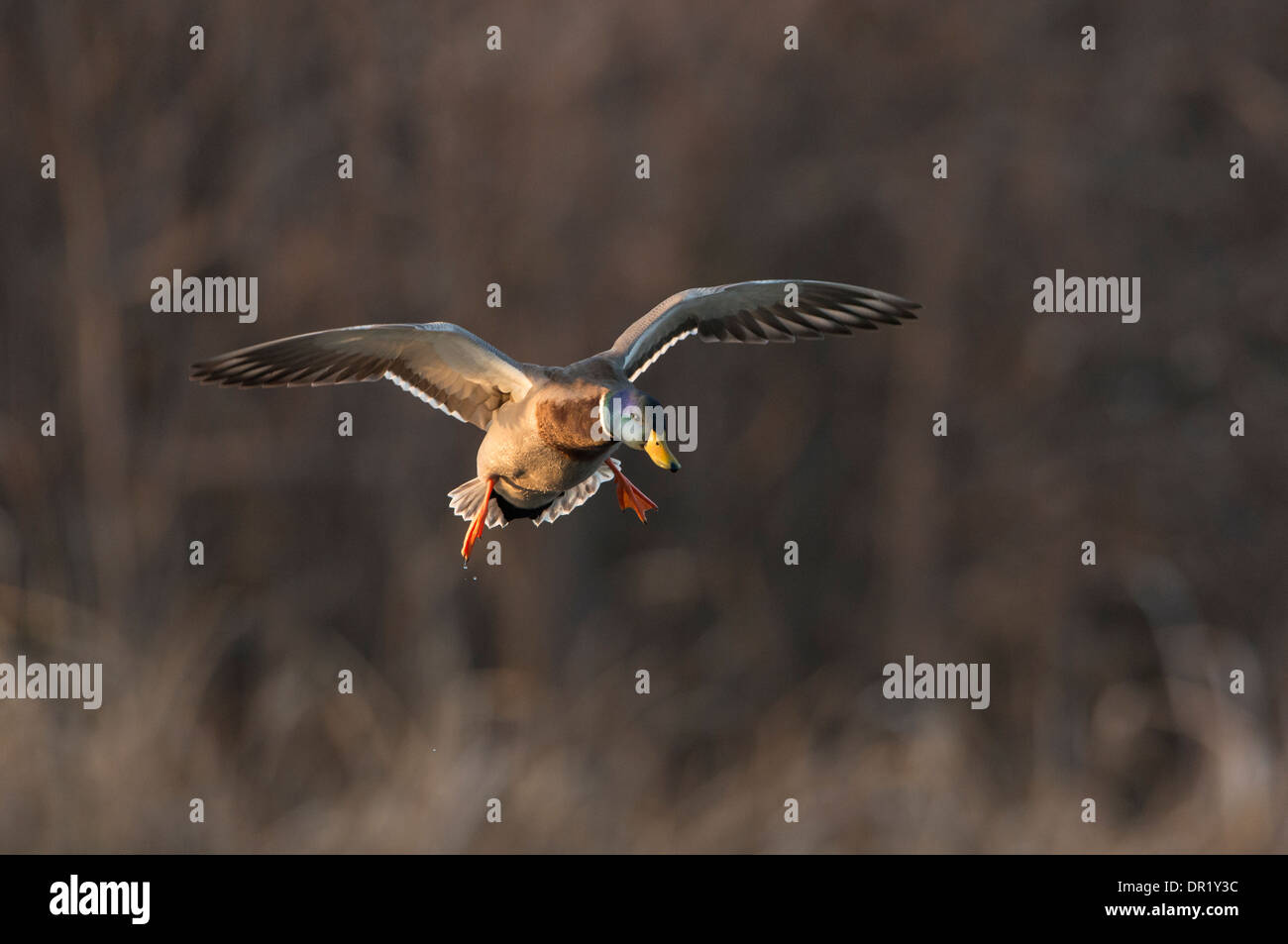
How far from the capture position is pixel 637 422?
2.29 metres

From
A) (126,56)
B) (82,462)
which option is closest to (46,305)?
(82,462)

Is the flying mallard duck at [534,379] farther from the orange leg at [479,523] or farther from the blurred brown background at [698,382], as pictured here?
the blurred brown background at [698,382]

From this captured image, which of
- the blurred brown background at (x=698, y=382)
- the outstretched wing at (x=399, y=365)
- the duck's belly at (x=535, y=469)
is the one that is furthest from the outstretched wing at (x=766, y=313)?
the blurred brown background at (x=698, y=382)

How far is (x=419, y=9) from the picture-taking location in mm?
15211

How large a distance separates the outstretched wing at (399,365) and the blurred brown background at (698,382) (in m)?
7.45

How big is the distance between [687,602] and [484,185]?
5093 millimetres

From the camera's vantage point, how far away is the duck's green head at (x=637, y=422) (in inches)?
86.8

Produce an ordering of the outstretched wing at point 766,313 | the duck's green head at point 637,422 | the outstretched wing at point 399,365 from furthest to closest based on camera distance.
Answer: the outstretched wing at point 766,313 → the outstretched wing at point 399,365 → the duck's green head at point 637,422

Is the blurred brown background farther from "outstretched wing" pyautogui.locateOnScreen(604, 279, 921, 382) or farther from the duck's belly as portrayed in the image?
the duck's belly

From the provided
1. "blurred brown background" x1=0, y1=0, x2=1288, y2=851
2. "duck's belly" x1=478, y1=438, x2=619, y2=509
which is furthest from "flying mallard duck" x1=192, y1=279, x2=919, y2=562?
"blurred brown background" x1=0, y1=0, x2=1288, y2=851

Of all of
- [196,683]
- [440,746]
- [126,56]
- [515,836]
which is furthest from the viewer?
[126,56]

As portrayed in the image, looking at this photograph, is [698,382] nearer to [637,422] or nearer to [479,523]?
[479,523]

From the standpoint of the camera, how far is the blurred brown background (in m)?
13.1

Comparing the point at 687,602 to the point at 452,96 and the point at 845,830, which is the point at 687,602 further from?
the point at 845,830
